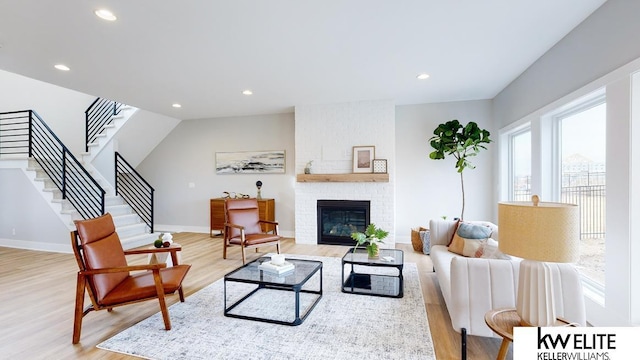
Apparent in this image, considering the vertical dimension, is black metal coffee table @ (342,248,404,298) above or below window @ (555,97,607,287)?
below

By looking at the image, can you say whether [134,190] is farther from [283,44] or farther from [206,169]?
[283,44]

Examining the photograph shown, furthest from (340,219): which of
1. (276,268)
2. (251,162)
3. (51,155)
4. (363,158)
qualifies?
(51,155)

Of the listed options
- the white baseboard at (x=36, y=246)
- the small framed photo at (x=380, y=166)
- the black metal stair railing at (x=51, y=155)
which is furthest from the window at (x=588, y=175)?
the white baseboard at (x=36, y=246)

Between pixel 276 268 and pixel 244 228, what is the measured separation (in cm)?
183

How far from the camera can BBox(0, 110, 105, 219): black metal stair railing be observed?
5.32m

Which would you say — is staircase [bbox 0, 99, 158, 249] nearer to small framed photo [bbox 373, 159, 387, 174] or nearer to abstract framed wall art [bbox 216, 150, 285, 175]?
abstract framed wall art [bbox 216, 150, 285, 175]

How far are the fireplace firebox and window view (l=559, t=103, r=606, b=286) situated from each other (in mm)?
2966

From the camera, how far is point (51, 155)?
572 cm

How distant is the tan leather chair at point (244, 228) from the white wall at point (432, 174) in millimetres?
2604

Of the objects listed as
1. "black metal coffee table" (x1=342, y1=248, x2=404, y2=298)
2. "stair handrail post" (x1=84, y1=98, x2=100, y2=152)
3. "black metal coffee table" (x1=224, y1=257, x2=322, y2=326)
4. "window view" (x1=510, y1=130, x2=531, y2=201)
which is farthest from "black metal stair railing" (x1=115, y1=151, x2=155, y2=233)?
"window view" (x1=510, y1=130, x2=531, y2=201)

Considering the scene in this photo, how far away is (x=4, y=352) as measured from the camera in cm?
212

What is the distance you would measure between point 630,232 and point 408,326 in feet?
5.74

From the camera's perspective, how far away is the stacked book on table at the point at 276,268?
2.76 m

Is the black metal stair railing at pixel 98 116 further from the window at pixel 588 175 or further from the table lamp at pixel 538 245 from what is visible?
the window at pixel 588 175
